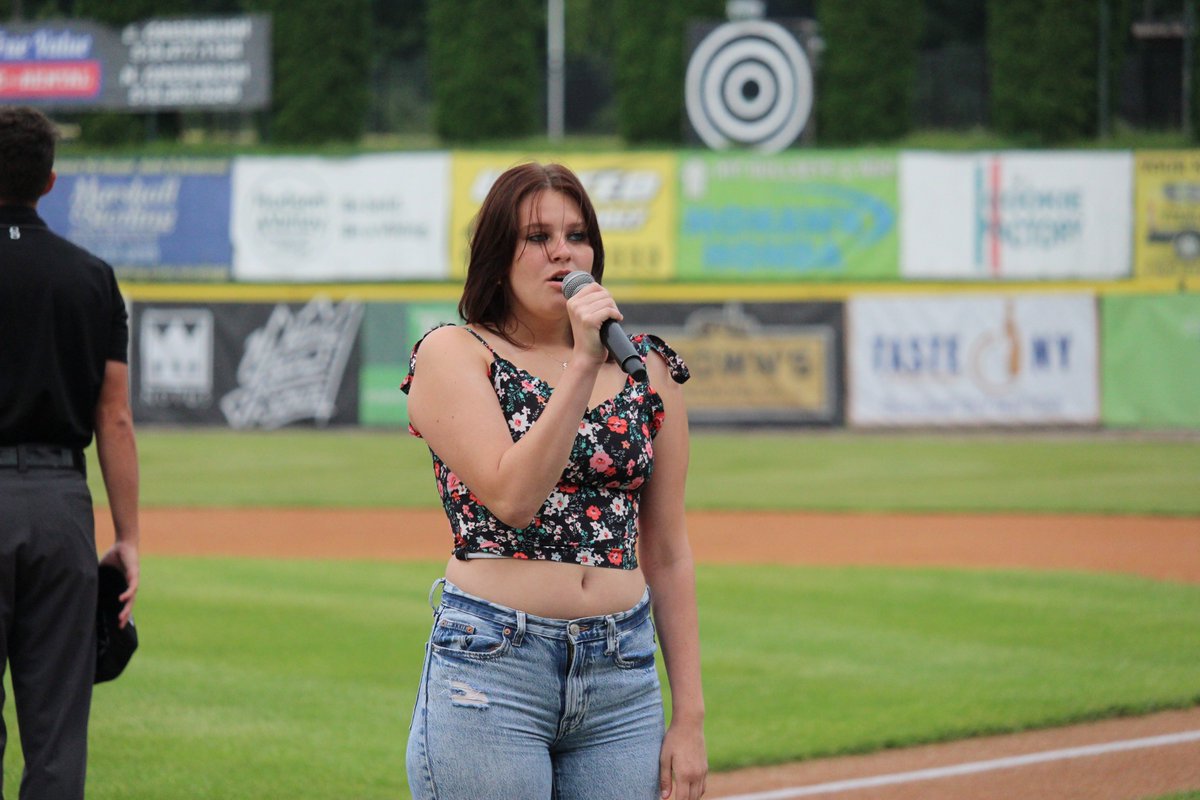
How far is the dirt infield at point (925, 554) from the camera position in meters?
6.47

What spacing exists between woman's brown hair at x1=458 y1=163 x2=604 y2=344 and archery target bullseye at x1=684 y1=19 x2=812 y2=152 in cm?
2639

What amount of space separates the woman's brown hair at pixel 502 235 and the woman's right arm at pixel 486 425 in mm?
93

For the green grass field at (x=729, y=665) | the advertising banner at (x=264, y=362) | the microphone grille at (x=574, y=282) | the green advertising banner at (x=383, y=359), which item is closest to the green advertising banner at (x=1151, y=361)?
the green grass field at (x=729, y=665)

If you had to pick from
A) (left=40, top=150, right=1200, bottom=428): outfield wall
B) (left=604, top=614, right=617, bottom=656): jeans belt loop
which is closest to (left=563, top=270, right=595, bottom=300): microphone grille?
(left=604, top=614, right=617, bottom=656): jeans belt loop

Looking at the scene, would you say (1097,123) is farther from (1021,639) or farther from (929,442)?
(1021,639)

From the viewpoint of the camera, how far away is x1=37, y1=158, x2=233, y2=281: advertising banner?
98.5 feet

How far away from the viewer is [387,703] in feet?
25.7

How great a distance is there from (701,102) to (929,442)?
27.8ft

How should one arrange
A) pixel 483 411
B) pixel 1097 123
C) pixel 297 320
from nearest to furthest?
pixel 483 411 → pixel 297 320 → pixel 1097 123

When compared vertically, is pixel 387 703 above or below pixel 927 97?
below

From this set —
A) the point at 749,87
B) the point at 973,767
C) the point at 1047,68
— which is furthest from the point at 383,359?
the point at 973,767

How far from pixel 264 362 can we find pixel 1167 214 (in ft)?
49.7

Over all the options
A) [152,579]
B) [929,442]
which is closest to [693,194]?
[929,442]

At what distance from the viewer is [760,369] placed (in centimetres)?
2583
